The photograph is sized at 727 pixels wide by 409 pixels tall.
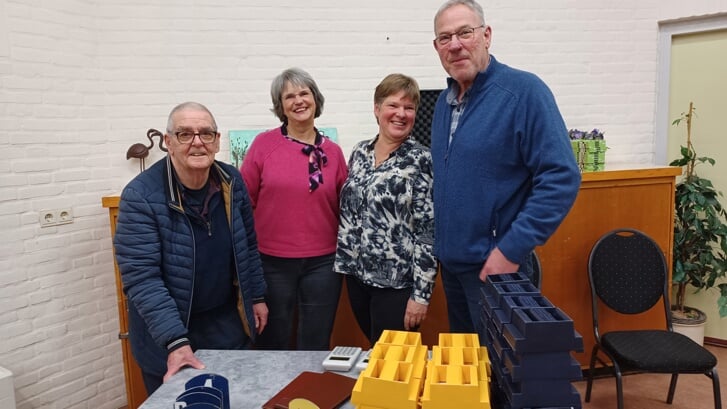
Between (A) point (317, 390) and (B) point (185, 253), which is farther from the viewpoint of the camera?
(B) point (185, 253)

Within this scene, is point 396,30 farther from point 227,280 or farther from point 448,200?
point 227,280

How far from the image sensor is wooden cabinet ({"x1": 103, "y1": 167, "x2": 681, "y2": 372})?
2.70m

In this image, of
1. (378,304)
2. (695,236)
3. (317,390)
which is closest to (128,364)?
(378,304)

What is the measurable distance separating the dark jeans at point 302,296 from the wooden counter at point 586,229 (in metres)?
0.54

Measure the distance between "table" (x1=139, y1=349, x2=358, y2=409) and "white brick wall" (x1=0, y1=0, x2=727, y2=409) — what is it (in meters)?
1.52

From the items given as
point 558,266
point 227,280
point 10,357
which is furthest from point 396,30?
point 10,357

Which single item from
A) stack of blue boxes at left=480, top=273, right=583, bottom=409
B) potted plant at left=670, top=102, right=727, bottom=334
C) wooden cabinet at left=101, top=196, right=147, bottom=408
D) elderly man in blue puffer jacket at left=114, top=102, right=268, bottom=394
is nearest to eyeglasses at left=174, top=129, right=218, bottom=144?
elderly man in blue puffer jacket at left=114, top=102, right=268, bottom=394

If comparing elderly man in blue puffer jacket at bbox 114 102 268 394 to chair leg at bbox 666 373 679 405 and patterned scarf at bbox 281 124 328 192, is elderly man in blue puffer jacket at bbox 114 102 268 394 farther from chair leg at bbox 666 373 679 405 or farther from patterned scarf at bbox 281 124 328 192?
chair leg at bbox 666 373 679 405

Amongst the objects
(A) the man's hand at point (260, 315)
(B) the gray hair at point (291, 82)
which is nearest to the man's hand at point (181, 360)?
(A) the man's hand at point (260, 315)

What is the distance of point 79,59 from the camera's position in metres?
2.66

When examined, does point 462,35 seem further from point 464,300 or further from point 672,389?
point 672,389

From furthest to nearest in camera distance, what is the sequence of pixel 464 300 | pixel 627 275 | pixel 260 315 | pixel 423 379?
pixel 627 275
pixel 260 315
pixel 464 300
pixel 423 379

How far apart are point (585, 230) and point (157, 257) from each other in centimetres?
224

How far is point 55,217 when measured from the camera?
8.39 feet
